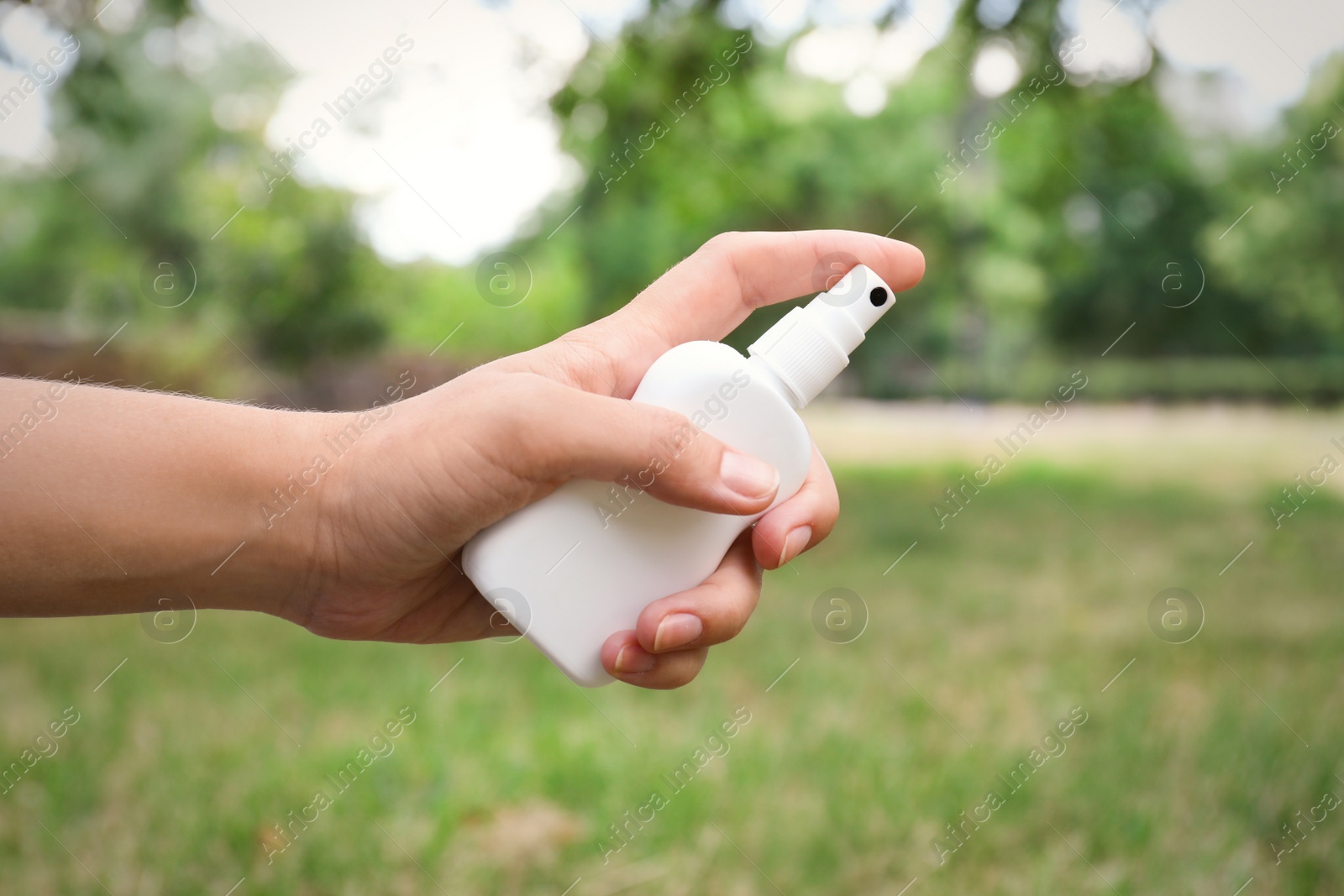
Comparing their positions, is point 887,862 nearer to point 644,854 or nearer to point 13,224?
point 644,854

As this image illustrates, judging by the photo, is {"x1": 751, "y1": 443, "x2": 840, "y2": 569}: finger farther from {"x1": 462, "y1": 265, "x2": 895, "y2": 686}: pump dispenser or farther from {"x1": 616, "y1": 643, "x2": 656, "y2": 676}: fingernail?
{"x1": 616, "y1": 643, "x2": 656, "y2": 676}: fingernail

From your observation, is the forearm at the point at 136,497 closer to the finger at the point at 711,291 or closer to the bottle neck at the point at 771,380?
the finger at the point at 711,291

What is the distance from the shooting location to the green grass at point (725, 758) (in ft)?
5.85

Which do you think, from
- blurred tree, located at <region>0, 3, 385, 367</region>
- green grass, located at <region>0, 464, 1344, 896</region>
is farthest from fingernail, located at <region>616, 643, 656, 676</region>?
blurred tree, located at <region>0, 3, 385, 367</region>

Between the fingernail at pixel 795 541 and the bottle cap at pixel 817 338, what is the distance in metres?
0.17

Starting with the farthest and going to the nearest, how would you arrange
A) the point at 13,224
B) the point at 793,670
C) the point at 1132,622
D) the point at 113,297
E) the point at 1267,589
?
the point at 13,224
the point at 113,297
the point at 1267,589
the point at 1132,622
the point at 793,670

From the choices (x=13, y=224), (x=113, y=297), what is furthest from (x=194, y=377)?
(x=13, y=224)

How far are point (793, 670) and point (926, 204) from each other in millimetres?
16281

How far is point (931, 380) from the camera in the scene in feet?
70.6

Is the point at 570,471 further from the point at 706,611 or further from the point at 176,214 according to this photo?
the point at 176,214

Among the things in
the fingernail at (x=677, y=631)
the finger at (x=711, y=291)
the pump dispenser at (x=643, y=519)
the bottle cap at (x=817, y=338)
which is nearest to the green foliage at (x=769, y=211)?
the finger at (x=711, y=291)

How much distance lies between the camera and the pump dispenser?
1.10 meters

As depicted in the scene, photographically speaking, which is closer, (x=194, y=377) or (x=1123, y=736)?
(x=1123, y=736)

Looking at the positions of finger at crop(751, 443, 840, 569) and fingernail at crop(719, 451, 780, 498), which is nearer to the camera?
fingernail at crop(719, 451, 780, 498)
